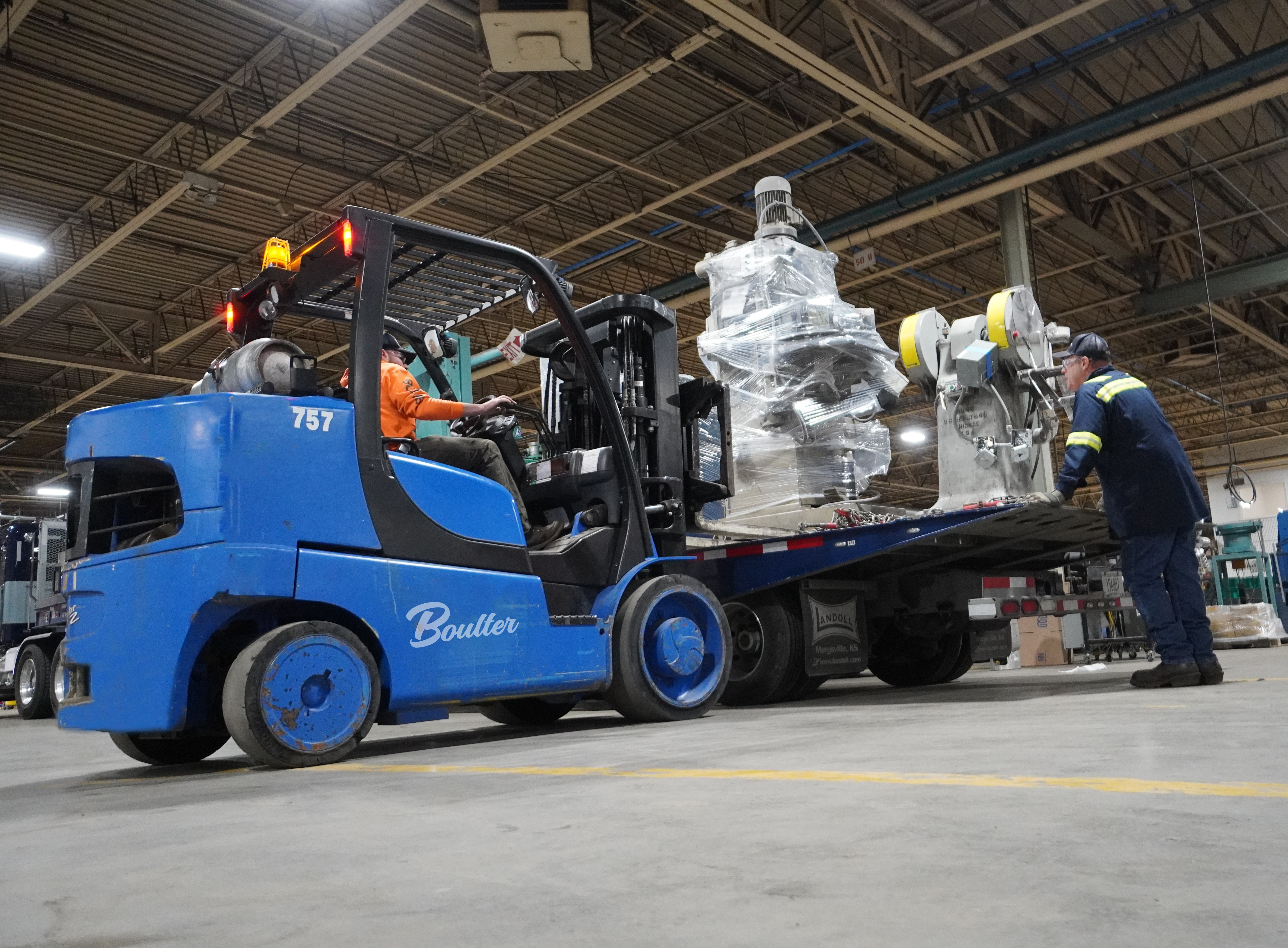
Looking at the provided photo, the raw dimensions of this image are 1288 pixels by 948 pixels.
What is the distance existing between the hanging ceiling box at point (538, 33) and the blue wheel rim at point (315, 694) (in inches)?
272

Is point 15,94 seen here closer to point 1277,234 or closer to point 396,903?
point 396,903

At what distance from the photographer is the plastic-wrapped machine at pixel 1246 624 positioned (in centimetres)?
1405

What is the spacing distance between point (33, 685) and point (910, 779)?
12510 mm

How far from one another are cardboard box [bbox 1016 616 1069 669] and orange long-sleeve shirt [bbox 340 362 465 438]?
9.66 m

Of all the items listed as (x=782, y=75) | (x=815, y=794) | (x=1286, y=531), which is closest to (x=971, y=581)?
(x=815, y=794)

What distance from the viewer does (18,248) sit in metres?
13.2

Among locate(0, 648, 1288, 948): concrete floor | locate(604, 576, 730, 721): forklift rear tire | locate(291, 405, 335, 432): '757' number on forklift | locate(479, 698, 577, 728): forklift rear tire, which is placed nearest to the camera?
locate(0, 648, 1288, 948): concrete floor

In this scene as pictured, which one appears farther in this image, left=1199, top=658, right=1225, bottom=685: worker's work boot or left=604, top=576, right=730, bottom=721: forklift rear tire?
left=1199, top=658, right=1225, bottom=685: worker's work boot

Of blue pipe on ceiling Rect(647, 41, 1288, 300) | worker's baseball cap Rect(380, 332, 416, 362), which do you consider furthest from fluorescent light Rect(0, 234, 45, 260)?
worker's baseball cap Rect(380, 332, 416, 362)

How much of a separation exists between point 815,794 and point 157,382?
862 inches

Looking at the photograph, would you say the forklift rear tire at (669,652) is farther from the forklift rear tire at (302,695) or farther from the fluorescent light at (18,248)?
the fluorescent light at (18,248)

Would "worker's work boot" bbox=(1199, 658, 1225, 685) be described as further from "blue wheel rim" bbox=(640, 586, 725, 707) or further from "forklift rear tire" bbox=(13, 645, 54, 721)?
"forklift rear tire" bbox=(13, 645, 54, 721)

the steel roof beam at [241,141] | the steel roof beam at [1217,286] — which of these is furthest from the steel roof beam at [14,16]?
the steel roof beam at [1217,286]

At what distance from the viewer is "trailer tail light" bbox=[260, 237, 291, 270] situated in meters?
4.93
